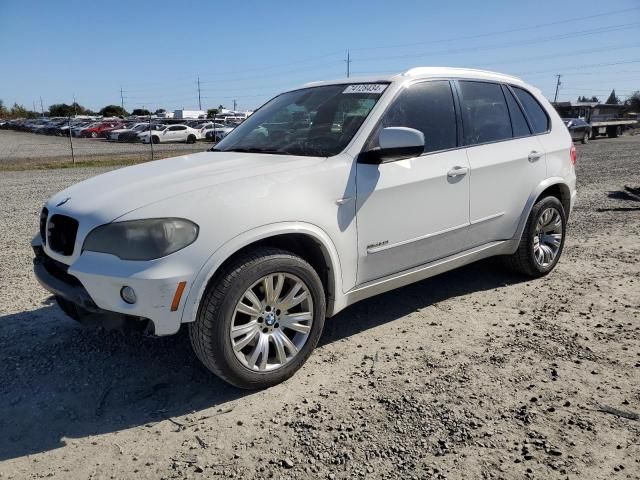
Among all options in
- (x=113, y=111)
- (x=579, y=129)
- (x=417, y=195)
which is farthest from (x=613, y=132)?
(x=113, y=111)

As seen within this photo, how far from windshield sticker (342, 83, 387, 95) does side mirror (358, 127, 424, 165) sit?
547 millimetres

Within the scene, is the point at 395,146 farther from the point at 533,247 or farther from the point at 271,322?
the point at 533,247

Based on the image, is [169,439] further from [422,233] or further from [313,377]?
[422,233]

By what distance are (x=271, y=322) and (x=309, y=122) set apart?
160 centimetres

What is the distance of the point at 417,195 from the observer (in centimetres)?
363

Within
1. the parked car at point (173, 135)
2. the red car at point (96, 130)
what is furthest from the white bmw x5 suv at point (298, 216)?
the red car at point (96, 130)

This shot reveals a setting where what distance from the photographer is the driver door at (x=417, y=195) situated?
11.2ft

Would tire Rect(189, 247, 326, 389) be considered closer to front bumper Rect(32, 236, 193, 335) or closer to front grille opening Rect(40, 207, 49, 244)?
Result: front bumper Rect(32, 236, 193, 335)

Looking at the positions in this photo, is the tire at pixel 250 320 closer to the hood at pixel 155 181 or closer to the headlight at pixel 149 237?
the headlight at pixel 149 237

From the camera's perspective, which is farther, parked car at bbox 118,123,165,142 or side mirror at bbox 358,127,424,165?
parked car at bbox 118,123,165,142

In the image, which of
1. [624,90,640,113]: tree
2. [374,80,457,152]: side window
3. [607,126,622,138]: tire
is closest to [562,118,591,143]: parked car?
[607,126,622,138]: tire

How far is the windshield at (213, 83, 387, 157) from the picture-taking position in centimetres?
357

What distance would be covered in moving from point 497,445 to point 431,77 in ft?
8.79

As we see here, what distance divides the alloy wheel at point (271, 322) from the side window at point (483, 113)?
1957 mm
